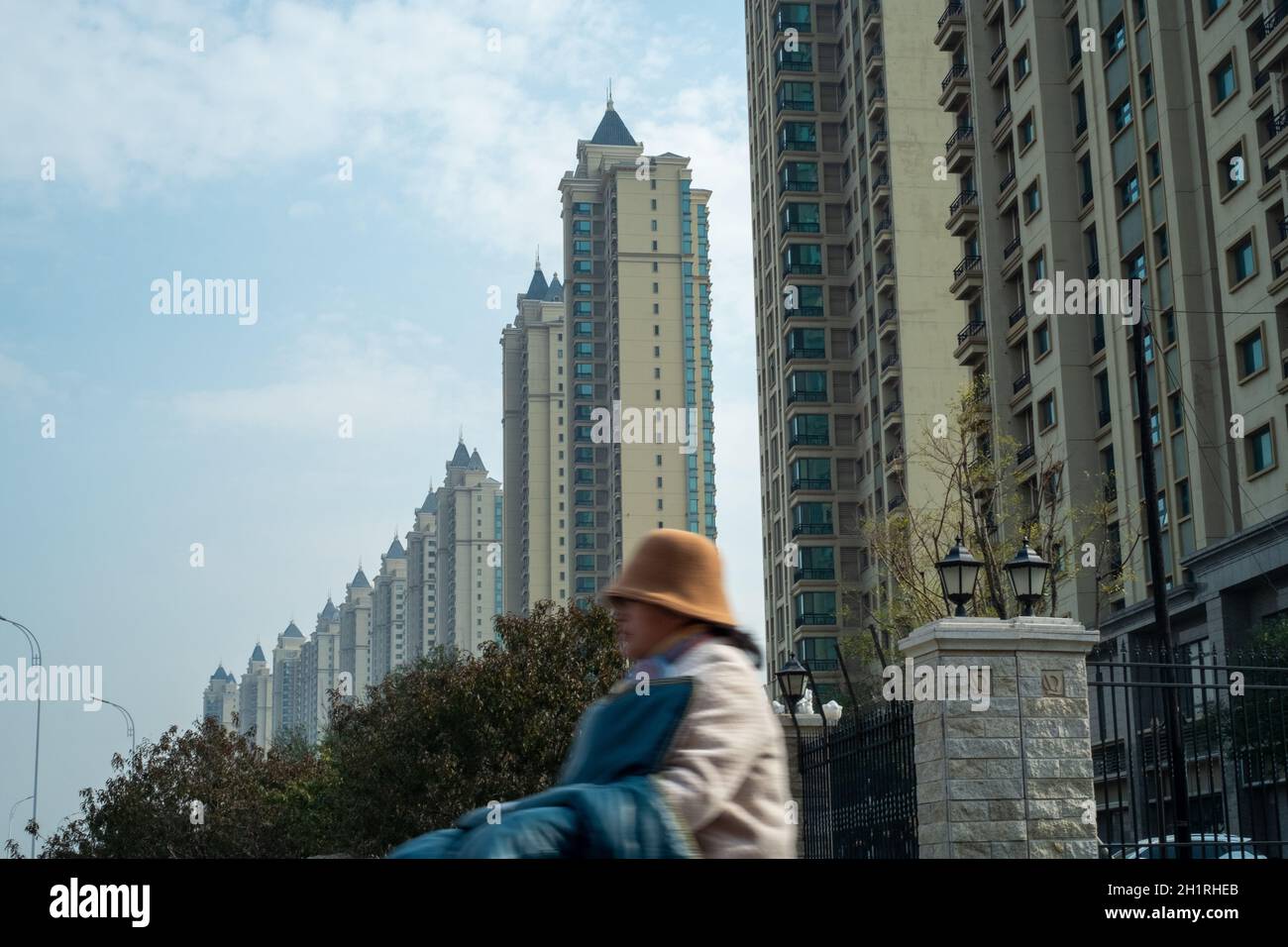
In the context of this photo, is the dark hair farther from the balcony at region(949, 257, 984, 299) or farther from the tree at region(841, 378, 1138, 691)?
the balcony at region(949, 257, 984, 299)

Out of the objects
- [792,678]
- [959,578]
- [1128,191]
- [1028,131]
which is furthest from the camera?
[1028,131]

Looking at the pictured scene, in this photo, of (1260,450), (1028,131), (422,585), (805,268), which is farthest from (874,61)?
(422,585)

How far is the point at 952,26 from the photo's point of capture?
49.7 metres

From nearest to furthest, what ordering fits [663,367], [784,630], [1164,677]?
[1164,677] < [784,630] < [663,367]

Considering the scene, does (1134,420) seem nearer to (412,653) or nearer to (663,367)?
(663,367)

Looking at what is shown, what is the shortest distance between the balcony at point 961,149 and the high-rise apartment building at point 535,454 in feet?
230

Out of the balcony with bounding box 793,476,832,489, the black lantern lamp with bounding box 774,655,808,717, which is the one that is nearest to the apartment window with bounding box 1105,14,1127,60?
the black lantern lamp with bounding box 774,655,808,717

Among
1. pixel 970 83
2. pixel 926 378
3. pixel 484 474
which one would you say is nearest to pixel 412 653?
pixel 484 474

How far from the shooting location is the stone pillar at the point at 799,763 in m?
16.4

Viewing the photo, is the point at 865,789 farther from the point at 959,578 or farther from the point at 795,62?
the point at 795,62

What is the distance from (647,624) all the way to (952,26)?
50527 millimetres

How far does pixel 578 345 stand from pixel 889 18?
186 feet

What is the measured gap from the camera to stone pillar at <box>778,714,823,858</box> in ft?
53.7

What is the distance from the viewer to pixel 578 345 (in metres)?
117
